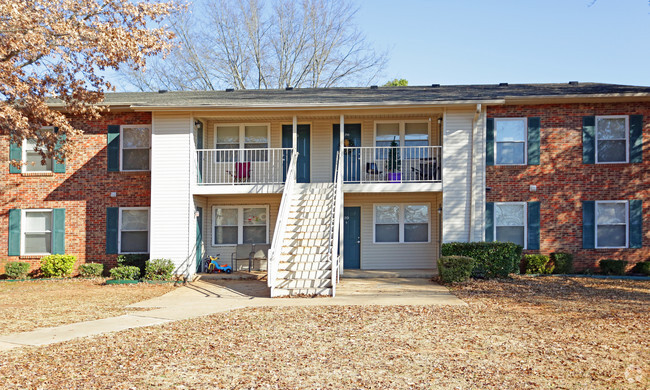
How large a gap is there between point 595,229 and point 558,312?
22.8 feet

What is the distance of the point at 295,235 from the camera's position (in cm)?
1410

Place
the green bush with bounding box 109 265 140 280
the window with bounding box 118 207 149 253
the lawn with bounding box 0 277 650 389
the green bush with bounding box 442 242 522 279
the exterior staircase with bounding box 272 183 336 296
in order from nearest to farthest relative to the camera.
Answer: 1. the lawn with bounding box 0 277 650 389
2. the exterior staircase with bounding box 272 183 336 296
3. the green bush with bounding box 442 242 522 279
4. the green bush with bounding box 109 265 140 280
5. the window with bounding box 118 207 149 253

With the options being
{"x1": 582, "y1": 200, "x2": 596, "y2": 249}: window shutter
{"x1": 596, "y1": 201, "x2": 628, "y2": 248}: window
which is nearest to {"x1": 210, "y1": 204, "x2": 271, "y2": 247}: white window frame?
{"x1": 582, "y1": 200, "x2": 596, "y2": 249}: window shutter

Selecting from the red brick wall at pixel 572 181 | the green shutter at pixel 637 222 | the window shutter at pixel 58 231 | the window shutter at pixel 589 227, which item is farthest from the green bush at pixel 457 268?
the window shutter at pixel 58 231

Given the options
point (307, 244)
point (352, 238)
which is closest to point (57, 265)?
point (307, 244)

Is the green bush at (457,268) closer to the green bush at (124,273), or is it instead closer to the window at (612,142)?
the window at (612,142)

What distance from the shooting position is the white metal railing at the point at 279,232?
1198 centimetres

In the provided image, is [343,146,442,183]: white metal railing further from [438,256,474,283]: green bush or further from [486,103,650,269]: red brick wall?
[438,256,474,283]: green bush

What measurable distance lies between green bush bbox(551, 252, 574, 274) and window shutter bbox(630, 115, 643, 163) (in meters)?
3.31

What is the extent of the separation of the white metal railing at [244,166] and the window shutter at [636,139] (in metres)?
9.62

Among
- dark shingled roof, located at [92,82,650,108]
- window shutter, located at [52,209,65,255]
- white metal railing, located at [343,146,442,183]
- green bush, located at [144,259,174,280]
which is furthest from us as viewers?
window shutter, located at [52,209,65,255]

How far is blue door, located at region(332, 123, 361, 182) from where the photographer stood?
16938mm

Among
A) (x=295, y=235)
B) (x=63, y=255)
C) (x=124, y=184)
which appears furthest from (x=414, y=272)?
(x=63, y=255)

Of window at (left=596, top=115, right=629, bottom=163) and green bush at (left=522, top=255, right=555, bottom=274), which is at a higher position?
window at (left=596, top=115, right=629, bottom=163)
